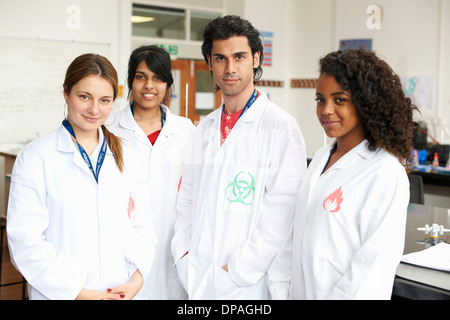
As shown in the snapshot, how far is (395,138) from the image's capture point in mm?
1300

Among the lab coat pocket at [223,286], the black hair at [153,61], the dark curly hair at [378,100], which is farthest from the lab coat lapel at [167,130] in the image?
the dark curly hair at [378,100]

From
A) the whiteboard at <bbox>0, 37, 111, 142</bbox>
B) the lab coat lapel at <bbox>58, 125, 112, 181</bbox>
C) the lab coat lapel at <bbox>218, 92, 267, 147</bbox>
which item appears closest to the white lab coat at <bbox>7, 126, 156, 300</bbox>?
the lab coat lapel at <bbox>58, 125, 112, 181</bbox>

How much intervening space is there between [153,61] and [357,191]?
3.25ft

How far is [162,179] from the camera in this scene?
6.35 feet

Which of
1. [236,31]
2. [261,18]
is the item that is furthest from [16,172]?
[261,18]

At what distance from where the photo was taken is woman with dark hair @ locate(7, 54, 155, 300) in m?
1.28

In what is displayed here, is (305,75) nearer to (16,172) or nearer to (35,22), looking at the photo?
(35,22)

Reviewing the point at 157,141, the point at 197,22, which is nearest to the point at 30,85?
the point at 197,22

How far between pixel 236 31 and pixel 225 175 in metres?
0.49

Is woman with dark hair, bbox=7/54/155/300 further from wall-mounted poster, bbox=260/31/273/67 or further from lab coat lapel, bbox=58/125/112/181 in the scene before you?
wall-mounted poster, bbox=260/31/273/67

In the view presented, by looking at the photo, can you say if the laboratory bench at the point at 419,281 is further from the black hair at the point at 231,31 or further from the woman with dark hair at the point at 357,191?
the black hair at the point at 231,31

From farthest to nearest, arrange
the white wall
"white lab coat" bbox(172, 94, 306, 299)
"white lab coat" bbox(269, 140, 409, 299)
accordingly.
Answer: the white wall → "white lab coat" bbox(172, 94, 306, 299) → "white lab coat" bbox(269, 140, 409, 299)

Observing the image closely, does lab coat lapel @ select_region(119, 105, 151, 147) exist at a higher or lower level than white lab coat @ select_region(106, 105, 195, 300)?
higher

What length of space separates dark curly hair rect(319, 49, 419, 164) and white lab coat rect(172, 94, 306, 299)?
12.6 inches
